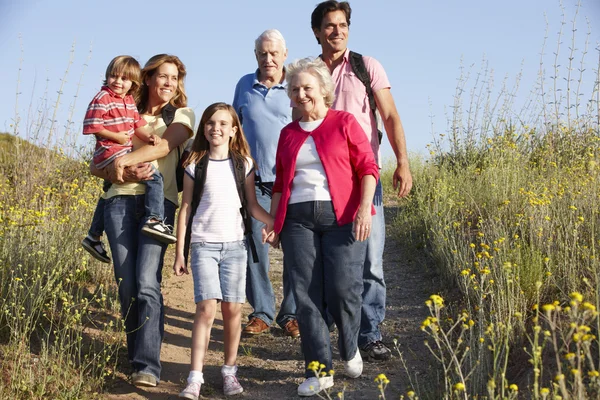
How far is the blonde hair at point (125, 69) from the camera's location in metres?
4.59

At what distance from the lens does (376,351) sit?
501 cm

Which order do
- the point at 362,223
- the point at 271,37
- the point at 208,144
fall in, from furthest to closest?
the point at 271,37
the point at 208,144
the point at 362,223

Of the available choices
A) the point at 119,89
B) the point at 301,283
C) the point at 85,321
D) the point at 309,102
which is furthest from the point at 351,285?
the point at 85,321

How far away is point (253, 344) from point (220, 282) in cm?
133

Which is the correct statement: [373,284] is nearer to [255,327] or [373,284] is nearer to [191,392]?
[255,327]

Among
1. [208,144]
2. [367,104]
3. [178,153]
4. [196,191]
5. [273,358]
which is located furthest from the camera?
[273,358]

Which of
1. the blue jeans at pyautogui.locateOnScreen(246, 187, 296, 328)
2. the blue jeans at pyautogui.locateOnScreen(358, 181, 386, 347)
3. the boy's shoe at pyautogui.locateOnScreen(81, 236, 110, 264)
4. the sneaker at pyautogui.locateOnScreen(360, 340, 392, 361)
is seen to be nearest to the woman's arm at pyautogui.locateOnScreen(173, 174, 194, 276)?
the boy's shoe at pyautogui.locateOnScreen(81, 236, 110, 264)

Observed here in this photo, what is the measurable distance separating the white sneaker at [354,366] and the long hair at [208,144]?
152cm

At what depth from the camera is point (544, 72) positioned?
10.6 metres

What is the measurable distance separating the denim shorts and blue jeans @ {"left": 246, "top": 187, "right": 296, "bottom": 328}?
47.1 inches

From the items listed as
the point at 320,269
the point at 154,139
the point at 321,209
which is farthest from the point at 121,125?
the point at 320,269

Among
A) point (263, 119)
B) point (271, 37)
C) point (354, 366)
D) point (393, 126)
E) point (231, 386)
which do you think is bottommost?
point (231, 386)

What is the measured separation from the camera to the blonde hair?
459 centimetres

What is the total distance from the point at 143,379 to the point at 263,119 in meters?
2.27
